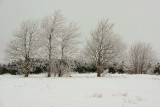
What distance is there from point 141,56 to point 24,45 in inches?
1216

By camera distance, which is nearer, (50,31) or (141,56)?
(50,31)

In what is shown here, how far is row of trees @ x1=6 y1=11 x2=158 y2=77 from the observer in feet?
71.1

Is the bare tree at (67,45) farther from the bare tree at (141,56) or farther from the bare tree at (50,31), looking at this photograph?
the bare tree at (141,56)

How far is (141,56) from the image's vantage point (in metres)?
42.6

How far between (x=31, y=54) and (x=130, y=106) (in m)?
18.2

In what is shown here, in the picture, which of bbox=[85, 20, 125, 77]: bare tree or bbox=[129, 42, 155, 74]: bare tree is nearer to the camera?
bbox=[85, 20, 125, 77]: bare tree

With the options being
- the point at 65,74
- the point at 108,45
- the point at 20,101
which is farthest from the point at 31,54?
the point at 20,101

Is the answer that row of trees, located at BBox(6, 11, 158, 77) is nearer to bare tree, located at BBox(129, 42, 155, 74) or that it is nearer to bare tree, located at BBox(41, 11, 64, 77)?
bare tree, located at BBox(41, 11, 64, 77)

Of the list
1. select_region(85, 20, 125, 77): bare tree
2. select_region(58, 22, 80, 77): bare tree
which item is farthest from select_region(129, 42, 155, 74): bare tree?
select_region(58, 22, 80, 77): bare tree

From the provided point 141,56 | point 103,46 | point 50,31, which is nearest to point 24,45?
point 50,31

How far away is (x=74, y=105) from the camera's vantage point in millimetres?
6270

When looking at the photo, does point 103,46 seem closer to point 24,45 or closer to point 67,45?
point 67,45

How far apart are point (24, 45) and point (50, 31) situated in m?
3.94

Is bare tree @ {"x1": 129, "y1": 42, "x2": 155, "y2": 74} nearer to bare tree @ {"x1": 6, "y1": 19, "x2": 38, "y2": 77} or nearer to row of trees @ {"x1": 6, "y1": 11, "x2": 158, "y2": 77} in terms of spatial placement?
row of trees @ {"x1": 6, "y1": 11, "x2": 158, "y2": 77}
